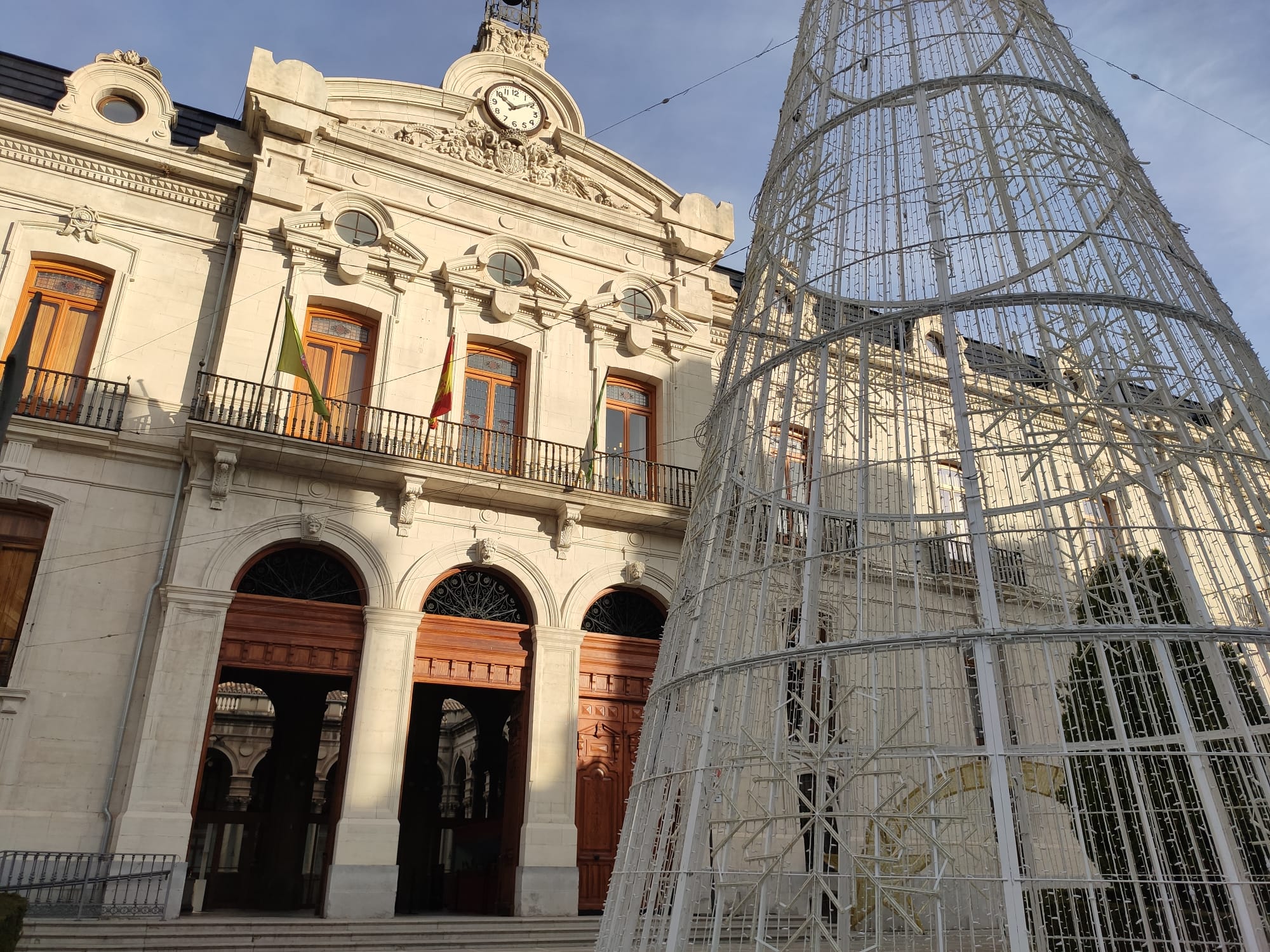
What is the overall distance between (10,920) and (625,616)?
895 centimetres

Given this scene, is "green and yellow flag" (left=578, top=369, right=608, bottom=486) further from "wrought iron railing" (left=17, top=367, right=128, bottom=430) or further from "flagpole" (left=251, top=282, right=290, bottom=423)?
"wrought iron railing" (left=17, top=367, right=128, bottom=430)

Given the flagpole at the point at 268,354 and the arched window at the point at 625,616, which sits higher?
the flagpole at the point at 268,354

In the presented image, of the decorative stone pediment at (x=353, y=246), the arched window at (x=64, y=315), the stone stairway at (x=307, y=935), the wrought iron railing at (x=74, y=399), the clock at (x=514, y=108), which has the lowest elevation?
the stone stairway at (x=307, y=935)

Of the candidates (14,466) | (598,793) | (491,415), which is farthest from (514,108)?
(598,793)

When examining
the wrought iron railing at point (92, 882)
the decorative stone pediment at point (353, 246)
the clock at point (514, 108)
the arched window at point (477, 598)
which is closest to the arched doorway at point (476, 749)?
the arched window at point (477, 598)

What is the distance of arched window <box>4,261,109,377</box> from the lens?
42.1 feet

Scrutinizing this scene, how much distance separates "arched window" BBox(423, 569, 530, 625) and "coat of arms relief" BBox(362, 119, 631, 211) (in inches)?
284

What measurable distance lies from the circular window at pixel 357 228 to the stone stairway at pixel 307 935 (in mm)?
9700

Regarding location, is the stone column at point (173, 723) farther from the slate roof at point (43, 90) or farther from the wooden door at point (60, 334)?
the slate roof at point (43, 90)

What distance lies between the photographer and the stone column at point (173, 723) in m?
10.6

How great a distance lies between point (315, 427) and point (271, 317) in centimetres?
179

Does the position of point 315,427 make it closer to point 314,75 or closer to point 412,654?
point 412,654

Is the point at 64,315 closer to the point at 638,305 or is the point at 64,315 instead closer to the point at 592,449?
the point at 592,449

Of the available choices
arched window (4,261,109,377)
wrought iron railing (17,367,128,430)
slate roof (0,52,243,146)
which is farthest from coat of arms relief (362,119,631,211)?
wrought iron railing (17,367,128,430)
